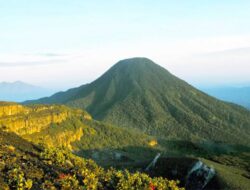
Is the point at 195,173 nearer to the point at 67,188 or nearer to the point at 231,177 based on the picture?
the point at 231,177

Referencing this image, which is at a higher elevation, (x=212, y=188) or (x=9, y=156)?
(x=9, y=156)

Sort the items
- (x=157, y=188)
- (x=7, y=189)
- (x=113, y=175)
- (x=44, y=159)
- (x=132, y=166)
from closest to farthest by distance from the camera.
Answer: (x=7, y=189) < (x=157, y=188) < (x=113, y=175) < (x=44, y=159) < (x=132, y=166)

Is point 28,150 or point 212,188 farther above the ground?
point 28,150

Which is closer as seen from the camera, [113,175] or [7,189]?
[7,189]

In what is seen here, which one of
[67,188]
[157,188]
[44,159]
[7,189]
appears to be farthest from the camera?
[44,159]

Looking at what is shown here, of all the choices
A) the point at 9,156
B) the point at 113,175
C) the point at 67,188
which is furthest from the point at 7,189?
the point at 113,175

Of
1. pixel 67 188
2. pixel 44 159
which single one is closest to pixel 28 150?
pixel 44 159

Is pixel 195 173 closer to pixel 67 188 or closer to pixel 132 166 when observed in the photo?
pixel 132 166

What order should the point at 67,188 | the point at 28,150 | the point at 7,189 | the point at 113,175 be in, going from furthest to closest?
1. the point at 28,150
2. the point at 113,175
3. the point at 67,188
4. the point at 7,189

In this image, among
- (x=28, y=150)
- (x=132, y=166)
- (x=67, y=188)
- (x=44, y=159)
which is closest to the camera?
(x=67, y=188)
